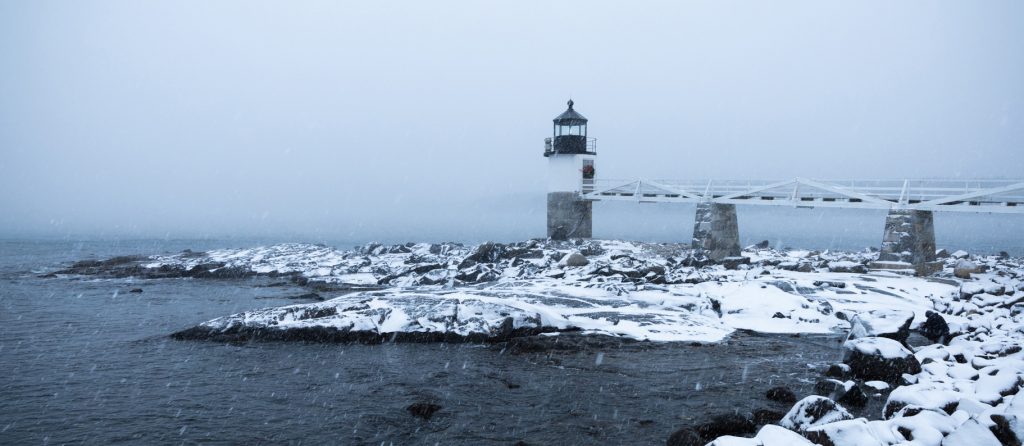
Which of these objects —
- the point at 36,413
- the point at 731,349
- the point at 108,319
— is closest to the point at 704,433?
the point at 731,349

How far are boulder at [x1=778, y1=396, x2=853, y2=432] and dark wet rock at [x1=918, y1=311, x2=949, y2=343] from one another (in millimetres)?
7385

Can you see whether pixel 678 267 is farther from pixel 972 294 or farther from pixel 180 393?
pixel 180 393

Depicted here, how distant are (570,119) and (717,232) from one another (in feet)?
40.2

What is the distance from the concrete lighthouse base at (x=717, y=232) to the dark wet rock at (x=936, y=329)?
14806mm

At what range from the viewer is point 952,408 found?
26.6 ft

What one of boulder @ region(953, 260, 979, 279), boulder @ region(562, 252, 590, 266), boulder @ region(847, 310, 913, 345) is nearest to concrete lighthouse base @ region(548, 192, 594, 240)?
boulder @ region(562, 252, 590, 266)

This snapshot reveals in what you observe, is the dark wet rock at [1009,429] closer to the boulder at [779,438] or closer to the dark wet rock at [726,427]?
the boulder at [779,438]

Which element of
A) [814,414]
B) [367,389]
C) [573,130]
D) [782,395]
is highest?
[573,130]

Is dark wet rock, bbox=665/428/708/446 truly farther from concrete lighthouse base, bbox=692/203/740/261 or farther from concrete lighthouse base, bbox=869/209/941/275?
concrete lighthouse base, bbox=692/203/740/261

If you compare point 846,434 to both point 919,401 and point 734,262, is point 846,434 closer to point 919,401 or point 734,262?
point 919,401

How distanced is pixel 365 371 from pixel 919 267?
754 inches

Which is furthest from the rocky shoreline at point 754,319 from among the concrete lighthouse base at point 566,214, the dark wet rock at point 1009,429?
the concrete lighthouse base at point 566,214

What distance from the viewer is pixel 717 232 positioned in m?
29.5

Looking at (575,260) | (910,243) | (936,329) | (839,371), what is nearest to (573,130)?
(575,260)
